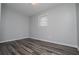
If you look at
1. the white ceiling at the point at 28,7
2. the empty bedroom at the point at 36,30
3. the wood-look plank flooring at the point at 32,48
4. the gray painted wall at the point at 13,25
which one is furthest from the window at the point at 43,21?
the wood-look plank flooring at the point at 32,48

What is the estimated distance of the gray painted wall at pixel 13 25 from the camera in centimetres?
99

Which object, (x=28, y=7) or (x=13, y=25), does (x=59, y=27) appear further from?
(x=13, y=25)

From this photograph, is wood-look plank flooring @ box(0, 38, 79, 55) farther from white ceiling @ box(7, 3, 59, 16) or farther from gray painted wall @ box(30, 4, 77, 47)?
white ceiling @ box(7, 3, 59, 16)

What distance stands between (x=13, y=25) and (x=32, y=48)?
27.4 inches

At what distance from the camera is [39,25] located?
1.17 m

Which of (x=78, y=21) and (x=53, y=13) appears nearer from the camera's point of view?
(x=78, y=21)

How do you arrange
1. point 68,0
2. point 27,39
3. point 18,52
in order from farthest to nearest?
point 27,39 < point 18,52 < point 68,0

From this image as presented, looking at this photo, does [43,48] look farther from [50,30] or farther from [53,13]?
[53,13]

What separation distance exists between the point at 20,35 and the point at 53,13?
109 centimetres

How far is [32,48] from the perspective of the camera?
1.07m

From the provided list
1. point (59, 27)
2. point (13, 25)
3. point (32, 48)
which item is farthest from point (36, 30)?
point (59, 27)

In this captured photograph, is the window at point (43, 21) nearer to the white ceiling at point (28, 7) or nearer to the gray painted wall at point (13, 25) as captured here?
the white ceiling at point (28, 7)

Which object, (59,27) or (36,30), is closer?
(36,30)

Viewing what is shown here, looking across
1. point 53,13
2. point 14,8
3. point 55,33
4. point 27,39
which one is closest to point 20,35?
point 27,39
